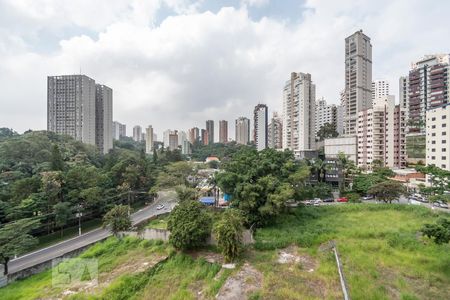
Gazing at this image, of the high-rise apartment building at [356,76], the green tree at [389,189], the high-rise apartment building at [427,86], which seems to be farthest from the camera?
the high-rise apartment building at [356,76]

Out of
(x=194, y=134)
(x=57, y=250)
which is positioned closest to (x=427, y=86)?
(x=57, y=250)

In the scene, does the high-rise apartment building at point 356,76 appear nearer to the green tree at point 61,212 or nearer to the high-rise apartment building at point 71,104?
the green tree at point 61,212

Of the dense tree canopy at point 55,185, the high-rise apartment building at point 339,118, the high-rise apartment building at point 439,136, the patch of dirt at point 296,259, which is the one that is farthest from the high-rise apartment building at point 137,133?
the patch of dirt at point 296,259

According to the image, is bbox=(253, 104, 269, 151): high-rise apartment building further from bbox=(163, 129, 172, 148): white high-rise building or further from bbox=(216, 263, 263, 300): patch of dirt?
bbox=(216, 263, 263, 300): patch of dirt

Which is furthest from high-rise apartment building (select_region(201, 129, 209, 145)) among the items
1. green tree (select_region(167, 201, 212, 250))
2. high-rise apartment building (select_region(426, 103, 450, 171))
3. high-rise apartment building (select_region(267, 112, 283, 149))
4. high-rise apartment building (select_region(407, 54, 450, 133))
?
green tree (select_region(167, 201, 212, 250))

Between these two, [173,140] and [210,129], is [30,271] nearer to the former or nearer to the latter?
[173,140]

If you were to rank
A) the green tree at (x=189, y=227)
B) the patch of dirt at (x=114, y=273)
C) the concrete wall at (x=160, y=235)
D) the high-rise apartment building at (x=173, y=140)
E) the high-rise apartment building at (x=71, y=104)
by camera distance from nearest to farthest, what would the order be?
1. the patch of dirt at (x=114, y=273)
2. the green tree at (x=189, y=227)
3. the concrete wall at (x=160, y=235)
4. the high-rise apartment building at (x=71, y=104)
5. the high-rise apartment building at (x=173, y=140)
